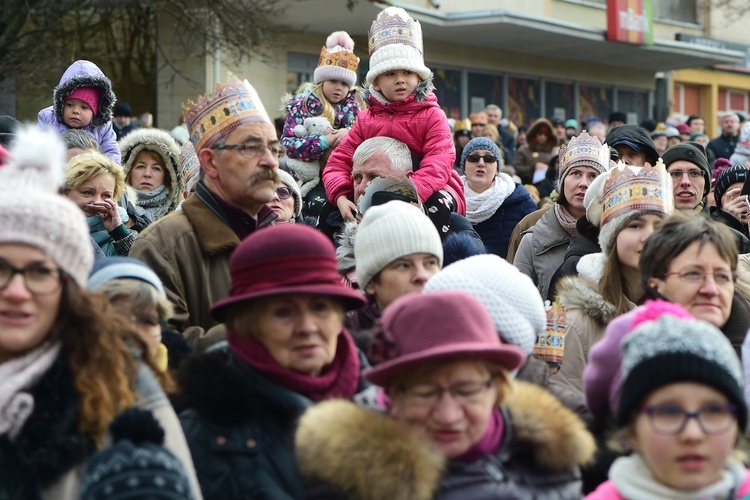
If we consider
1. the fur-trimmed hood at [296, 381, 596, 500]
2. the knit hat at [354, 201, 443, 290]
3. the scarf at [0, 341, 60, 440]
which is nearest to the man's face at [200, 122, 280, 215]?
the knit hat at [354, 201, 443, 290]

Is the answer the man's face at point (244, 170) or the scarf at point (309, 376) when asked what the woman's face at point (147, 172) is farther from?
the scarf at point (309, 376)

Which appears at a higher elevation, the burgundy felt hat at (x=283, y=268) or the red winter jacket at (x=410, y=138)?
the red winter jacket at (x=410, y=138)

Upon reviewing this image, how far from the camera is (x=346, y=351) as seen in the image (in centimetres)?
446

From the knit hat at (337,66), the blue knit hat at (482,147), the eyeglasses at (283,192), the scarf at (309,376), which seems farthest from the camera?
the blue knit hat at (482,147)

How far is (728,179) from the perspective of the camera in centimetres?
1013

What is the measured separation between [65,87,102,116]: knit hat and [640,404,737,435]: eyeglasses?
23.3 ft

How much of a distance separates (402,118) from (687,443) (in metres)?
4.90

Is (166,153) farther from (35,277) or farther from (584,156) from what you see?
(35,277)

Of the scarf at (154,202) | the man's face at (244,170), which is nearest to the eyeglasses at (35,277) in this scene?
the man's face at (244,170)

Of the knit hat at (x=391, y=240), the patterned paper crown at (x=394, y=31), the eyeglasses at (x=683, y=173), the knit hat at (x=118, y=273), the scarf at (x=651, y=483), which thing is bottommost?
the scarf at (x=651, y=483)

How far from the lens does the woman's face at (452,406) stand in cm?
382

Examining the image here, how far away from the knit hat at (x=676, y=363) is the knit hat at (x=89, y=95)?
6.89m

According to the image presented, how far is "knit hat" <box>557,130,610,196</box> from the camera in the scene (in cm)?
871

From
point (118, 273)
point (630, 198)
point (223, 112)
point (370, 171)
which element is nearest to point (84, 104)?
point (370, 171)
